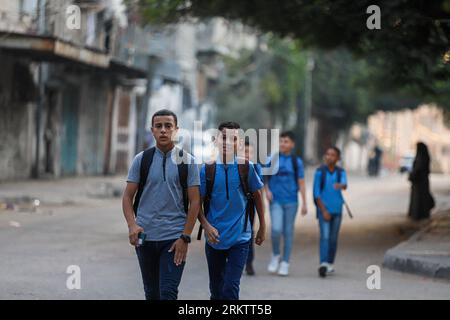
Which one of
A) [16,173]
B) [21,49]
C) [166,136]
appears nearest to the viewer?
[166,136]

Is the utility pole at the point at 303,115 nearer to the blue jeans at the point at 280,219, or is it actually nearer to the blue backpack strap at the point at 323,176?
the blue backpack strap at the point at 323,176

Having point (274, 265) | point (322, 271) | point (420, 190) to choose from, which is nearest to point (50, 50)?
point (420, 190)

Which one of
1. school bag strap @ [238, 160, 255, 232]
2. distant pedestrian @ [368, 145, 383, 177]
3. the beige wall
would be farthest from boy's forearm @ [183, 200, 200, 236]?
the beige wall

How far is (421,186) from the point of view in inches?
794

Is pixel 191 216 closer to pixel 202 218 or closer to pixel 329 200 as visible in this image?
pixel 202 218

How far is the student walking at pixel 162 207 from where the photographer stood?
7.26 m

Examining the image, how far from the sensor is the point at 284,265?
39.9 ft

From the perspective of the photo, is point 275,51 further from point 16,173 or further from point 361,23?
point 361,23

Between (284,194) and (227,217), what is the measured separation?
4456 mm

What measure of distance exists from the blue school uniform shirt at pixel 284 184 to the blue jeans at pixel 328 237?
1.42 ft

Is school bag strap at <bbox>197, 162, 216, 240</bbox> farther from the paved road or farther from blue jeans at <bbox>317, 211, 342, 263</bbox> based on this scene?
blue jeans at <bbox>317, 211, 342, 263</bbox>

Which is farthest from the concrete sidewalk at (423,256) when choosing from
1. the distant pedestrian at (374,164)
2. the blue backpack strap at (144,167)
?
the distant pedestrian at (374,164)
